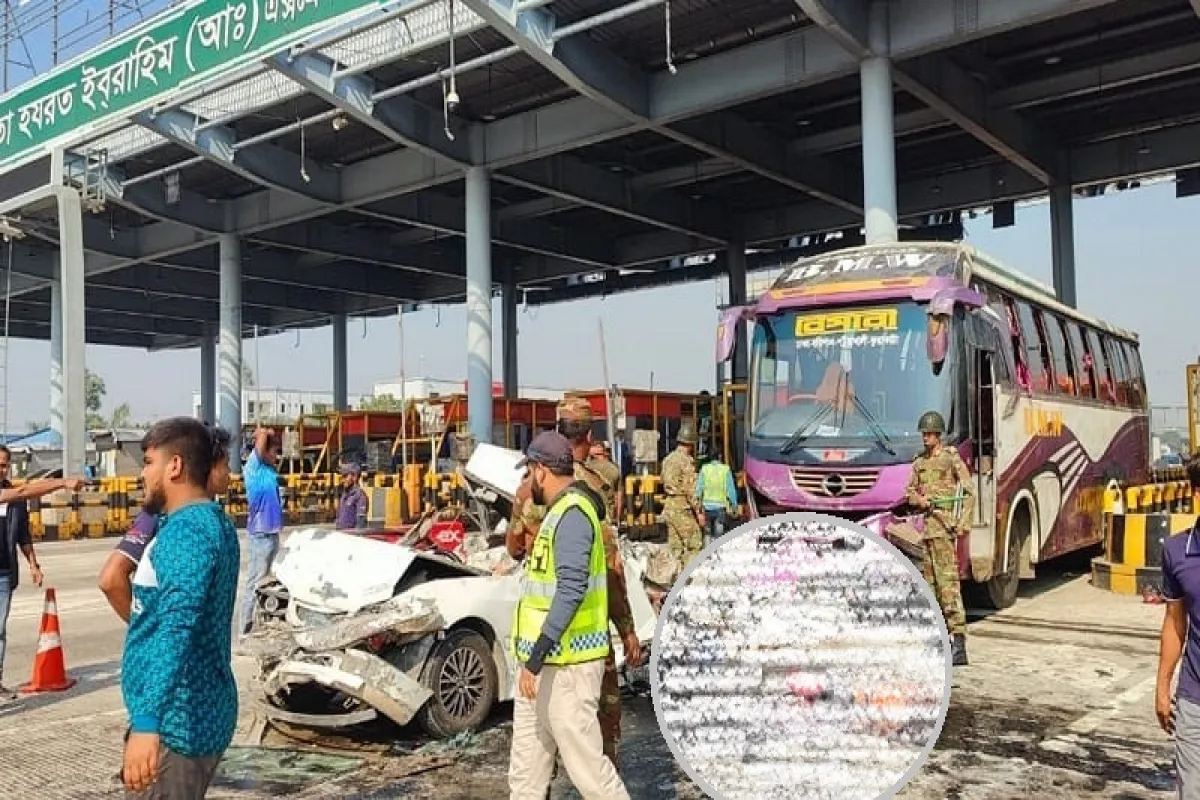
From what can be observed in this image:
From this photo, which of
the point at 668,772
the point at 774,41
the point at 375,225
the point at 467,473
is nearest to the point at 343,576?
the point at 467,473

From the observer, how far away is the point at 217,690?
333 centimetres

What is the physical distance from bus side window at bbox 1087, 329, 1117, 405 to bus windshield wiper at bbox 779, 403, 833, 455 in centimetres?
642

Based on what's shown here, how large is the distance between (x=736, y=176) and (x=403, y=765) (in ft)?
83.6

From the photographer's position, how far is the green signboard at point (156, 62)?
17891 millimetres

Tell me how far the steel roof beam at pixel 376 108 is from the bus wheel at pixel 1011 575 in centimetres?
1526

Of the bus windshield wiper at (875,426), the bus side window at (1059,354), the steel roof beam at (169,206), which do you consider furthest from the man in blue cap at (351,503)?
the steel roof beam at (169,206)

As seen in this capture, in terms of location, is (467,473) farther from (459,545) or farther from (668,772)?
(668,772)

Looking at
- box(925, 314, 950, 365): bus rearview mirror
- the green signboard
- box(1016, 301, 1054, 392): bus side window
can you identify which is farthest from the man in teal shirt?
the green signboard

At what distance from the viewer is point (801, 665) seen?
12.9 feet

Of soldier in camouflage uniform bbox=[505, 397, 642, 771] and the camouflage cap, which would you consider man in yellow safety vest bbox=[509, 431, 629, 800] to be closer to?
soldier in camouflage uniform bbox=[505, 397, 642, 771]

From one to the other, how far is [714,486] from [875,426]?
5.09 m

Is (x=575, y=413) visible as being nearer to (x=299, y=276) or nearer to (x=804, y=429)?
(x=804, y=429)

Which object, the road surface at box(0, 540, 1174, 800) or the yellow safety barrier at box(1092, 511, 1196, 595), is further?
the yellow safety barrier at box(1092, 511, 1196, 595)

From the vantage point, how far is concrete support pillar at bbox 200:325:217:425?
5466 cm
